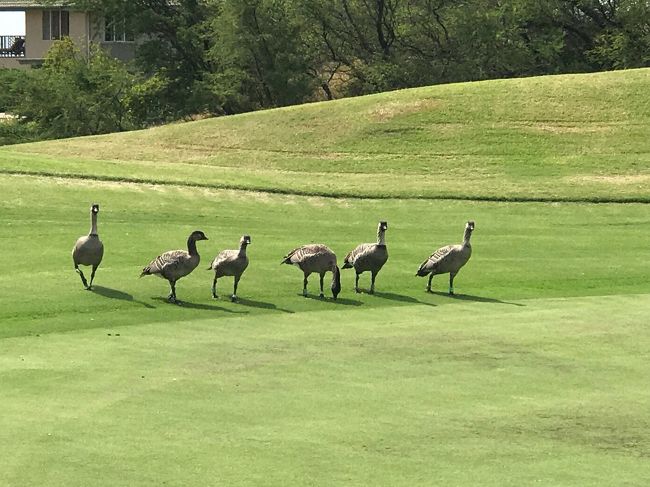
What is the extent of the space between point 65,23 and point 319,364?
8067 cm

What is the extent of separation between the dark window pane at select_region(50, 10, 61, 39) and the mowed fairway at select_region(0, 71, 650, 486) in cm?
6146

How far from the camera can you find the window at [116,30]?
84.2 m

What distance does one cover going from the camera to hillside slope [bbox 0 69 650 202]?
139ft

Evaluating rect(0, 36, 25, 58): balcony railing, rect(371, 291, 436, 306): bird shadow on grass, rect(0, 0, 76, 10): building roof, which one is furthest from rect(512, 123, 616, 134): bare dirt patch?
rect(0, 36, 25, 58): balcony railing

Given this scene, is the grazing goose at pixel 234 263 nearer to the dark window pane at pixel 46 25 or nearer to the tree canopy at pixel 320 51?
the tree canopy at pixel 320 51

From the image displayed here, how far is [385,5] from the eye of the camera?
8044 cm

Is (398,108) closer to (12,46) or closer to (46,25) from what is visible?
(46,25)

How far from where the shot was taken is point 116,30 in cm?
8875

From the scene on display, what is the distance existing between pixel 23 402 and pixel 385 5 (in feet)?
228

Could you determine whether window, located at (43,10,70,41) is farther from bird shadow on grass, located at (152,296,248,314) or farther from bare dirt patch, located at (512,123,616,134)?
bird shadow on grass, located at (152,296,248,314)

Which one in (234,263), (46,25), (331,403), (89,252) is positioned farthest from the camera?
(46,25)

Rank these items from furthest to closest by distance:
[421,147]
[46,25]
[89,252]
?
[46,25]
[421,147]
[89,252]

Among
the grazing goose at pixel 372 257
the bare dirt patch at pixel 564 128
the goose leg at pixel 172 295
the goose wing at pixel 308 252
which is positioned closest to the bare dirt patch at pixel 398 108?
the bare dirt patch at pixel 564 128

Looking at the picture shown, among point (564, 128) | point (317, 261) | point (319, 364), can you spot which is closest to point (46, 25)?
point (564, 128)
